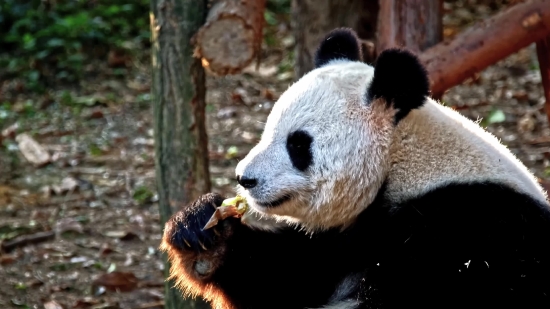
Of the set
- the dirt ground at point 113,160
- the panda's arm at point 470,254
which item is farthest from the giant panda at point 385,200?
the dirt ground at point 113,160

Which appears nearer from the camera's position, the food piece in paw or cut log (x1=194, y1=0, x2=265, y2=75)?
the food piece in paw

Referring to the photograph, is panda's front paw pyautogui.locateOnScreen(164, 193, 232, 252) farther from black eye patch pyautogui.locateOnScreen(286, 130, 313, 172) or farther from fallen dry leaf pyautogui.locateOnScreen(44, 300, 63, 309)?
fallen dry leaf pyautogui.locateOnScreen(44, 300, 63, 309)

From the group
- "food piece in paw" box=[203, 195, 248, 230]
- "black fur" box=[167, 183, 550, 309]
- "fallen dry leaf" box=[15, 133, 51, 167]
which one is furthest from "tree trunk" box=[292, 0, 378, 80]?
"fallen dry leaf" box=[15, 133, 51, 167]

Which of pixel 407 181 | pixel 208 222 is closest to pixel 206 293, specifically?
pixel 208 222

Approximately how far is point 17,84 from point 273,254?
6539 millimetres

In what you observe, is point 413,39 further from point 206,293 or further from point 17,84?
point 17,84

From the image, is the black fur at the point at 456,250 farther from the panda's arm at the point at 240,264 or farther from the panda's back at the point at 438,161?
the panda's arm at the point at 240,264

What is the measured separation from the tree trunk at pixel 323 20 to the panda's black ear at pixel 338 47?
130cm

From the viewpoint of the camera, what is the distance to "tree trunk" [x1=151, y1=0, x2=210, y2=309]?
4.19 m

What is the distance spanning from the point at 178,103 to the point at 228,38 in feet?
1.46

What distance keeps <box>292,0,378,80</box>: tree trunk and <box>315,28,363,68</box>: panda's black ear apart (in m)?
1.30

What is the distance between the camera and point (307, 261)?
139 inches

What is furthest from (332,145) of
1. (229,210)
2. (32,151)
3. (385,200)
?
(32,151)

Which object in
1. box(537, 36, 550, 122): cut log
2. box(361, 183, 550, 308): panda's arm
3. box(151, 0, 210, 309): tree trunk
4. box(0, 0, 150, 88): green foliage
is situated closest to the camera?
box(361, 183, 550, 308): panda's arm
